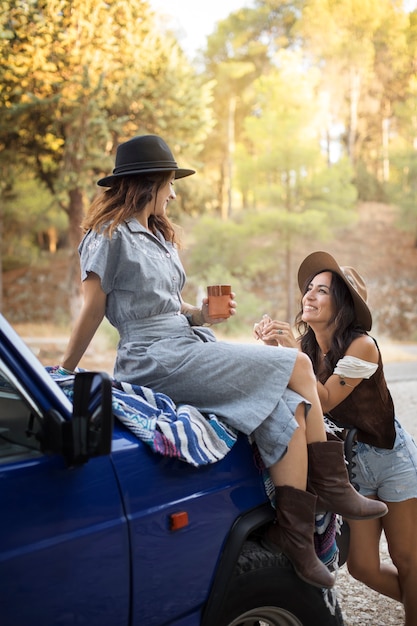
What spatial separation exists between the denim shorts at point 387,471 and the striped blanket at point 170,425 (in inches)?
Result: 44.3

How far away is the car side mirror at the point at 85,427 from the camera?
1521mm

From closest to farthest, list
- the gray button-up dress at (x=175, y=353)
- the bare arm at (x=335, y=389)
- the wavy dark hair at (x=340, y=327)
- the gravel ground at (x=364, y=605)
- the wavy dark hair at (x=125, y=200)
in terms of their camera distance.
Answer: the gray button-up dress at (x=175, y=353) < the wavy dark hair at (x=125, y=200) < the bare arm at (x=335, y=389) < the wavy dark hair at (x=340, y=327) < the gravel ground at (x=364, y=605)

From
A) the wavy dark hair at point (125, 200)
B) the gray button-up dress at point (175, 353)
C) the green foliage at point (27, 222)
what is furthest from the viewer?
the green foliage at point (27, 222)

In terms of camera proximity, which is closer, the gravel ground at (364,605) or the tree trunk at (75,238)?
the gravel ground at (364,605)

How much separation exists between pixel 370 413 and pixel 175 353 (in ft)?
3.68

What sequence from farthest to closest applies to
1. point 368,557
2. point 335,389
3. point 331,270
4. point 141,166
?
point 331,270
point 368,557
point 335,389
point 141,166

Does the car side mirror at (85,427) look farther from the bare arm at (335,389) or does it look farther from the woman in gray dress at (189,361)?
the bare arm at (335,389)

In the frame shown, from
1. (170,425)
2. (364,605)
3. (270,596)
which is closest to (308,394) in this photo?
(170,425)

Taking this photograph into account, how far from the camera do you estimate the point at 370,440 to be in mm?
2953

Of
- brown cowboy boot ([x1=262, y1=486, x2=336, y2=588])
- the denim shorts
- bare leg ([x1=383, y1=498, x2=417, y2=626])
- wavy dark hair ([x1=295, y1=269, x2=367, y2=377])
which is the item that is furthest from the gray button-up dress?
bare leg ([x1=383, y1=498, x2=417, y2=626])

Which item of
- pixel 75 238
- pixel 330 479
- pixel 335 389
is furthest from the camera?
pixel 75 238

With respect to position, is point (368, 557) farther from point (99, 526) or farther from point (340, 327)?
point (99, 526)

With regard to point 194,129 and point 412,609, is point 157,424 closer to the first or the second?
point 412,609

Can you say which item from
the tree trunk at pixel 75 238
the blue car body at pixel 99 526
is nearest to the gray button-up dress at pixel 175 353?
the blue car body at pixel 99 526
